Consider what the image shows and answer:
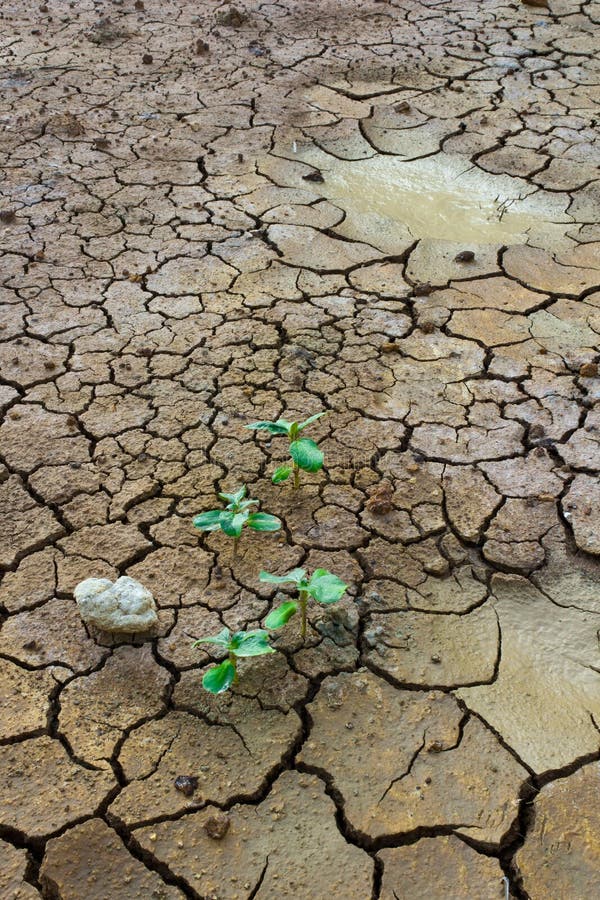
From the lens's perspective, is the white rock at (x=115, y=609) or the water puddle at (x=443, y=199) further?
the water puddle at (x=443, y=199)

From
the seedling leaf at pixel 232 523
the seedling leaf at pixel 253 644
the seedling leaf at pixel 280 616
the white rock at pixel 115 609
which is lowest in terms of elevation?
the white rock at pixel 115 609

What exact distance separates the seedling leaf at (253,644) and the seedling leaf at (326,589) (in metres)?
0.17

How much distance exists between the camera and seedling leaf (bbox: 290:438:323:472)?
2.52 m

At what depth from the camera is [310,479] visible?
2.75m

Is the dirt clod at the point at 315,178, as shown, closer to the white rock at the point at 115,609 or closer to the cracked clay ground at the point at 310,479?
the cracked clay ground at the point at 310,479

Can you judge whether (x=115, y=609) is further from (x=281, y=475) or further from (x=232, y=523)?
(x=281, y=475)

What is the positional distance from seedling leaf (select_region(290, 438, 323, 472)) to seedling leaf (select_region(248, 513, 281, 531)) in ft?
0.70

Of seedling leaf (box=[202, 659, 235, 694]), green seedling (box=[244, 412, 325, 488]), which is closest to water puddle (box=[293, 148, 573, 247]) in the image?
green seedling (box=[244, 412, 325, 488])

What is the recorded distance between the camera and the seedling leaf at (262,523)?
2402mm

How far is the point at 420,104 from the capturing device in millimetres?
5402

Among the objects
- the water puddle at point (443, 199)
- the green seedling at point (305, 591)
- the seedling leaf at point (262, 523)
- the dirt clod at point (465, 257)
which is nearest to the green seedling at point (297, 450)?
the seedling leaf at point (262, 523)

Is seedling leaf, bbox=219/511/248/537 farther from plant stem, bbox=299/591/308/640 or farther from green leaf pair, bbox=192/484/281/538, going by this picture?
plant stem, bbox=299/591/308/640

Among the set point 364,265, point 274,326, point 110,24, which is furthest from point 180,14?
point 274,326

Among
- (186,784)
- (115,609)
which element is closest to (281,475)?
(115,609)
